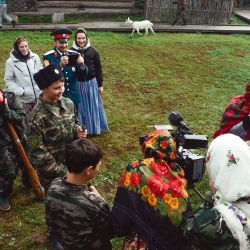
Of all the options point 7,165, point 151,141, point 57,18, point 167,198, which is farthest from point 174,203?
point 57,18

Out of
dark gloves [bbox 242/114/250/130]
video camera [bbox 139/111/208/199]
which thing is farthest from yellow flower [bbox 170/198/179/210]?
dark gloves [bbox 242/114/250/130]

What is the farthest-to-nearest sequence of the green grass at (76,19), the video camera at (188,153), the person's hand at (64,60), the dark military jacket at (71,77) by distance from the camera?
1. the green grass at (76,19)
2. the dark military jacket at (71,77)
3. the person's hand at (64,60)
4. the video camera at (188,153)

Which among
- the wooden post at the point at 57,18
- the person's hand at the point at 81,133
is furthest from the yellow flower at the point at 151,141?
the wooden post at the point at 57,18

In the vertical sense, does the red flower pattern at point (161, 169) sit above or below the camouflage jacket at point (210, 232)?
above

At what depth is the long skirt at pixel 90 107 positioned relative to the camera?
4.73 metres

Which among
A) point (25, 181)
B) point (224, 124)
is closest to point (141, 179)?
point (224, 124)

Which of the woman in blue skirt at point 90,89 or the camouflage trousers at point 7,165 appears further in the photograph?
the woman in blue skirt at point 90,89

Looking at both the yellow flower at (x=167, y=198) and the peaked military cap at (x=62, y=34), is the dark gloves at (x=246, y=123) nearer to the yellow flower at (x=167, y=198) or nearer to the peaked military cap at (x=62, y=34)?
the yellow flower at (x=167, y=198)

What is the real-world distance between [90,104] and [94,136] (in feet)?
1.80

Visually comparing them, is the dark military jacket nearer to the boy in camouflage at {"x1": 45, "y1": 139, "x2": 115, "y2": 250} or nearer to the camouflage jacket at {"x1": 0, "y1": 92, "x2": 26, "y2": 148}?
the camouflage jacket at {"x1": 0, "y1": 92, "x2": 26, "y2": 148}

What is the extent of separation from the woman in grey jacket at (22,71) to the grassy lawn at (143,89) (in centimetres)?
118

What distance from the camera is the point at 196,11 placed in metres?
11.8

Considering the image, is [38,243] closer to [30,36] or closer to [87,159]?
[87,159]

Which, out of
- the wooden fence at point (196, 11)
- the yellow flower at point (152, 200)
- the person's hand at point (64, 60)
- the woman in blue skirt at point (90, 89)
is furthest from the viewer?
the wooden fence at point (196, 11)
